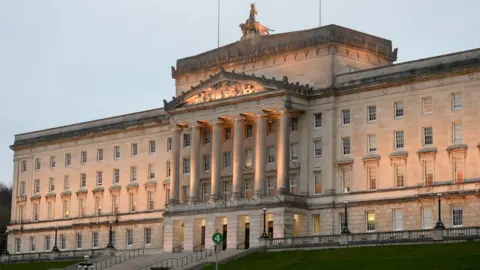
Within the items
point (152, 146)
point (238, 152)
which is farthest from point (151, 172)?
point (238, 152)

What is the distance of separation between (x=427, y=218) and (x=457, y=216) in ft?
10.4

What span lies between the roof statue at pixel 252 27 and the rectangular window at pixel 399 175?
24.1 metres

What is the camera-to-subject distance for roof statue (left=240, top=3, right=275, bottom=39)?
123 meters

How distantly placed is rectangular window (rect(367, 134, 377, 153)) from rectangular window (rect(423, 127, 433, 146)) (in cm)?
555

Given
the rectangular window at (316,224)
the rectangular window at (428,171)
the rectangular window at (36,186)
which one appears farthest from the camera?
the rectangular window at (36,186)

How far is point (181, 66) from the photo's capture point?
128 m

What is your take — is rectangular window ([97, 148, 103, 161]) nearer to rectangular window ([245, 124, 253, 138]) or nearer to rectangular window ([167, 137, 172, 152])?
rectangular window ([167, 137, 172, 152])

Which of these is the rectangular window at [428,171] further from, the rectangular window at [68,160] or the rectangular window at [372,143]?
the rectangular window at [68,160]

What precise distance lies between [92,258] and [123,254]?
362 cm

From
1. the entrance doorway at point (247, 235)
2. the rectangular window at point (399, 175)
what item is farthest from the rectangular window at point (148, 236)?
the rectangular window at point (399, 175)

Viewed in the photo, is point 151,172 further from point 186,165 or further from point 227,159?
point 227,159

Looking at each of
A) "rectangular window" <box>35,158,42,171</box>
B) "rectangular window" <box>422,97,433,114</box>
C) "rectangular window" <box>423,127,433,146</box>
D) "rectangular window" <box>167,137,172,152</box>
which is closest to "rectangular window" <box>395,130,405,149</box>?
"rectangular window" <box>423,127,433,146</box>

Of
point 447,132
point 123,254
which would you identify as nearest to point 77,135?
point 123,254

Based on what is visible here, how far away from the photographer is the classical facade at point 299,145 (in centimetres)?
10331
